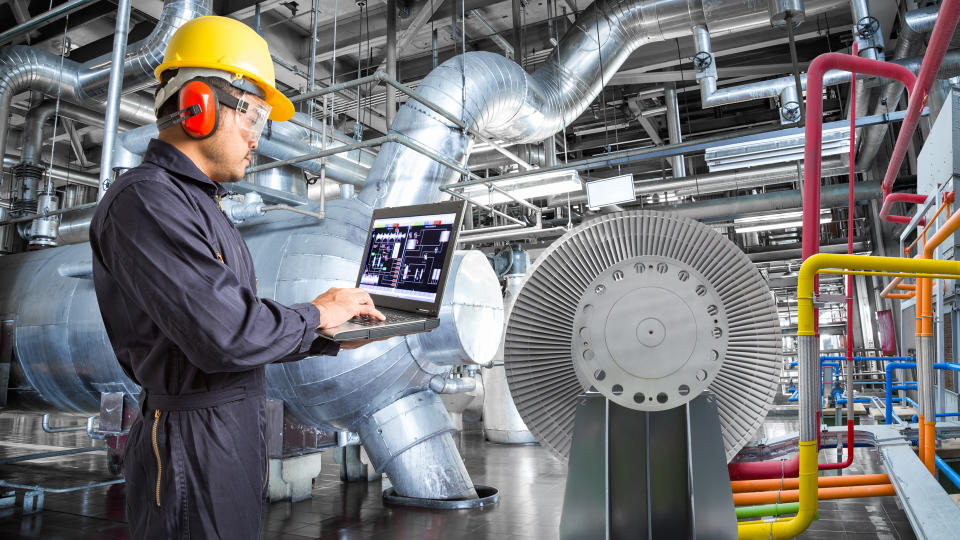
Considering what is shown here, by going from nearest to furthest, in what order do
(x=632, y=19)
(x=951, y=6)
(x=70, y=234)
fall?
(x=951, y=6)
(x=632, y=19)
(x=70, y=234)

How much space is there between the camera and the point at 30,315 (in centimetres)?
514

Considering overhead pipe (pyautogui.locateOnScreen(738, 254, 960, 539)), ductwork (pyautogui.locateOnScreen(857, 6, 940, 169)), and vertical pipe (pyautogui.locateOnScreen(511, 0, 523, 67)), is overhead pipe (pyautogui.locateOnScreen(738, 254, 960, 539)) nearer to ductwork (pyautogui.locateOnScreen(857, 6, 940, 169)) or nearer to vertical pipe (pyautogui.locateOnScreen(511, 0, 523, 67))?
ductwork (pyautogui.locateOnScreen(857, 6, 940, 169))

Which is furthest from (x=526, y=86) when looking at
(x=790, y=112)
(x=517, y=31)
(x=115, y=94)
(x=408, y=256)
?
(x=408, y=256)

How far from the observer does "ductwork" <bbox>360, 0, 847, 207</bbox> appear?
15.4 feet

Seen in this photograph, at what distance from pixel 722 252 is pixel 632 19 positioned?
5.28m

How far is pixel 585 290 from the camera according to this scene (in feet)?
4.62

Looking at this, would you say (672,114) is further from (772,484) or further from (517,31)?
(772,484)

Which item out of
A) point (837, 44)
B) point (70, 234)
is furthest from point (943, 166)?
point (70, 234)

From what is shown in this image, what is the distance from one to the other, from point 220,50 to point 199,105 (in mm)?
169

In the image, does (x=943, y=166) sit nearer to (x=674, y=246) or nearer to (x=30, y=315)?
(x=674, y=246)

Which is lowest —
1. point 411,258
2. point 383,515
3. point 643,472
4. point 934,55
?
point 383,515

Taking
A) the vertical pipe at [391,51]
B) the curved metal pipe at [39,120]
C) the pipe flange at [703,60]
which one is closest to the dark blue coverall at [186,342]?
the vertical pipe at [391,51]

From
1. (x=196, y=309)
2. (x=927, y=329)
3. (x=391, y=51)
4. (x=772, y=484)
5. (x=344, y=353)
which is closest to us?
(x=196, y=309)

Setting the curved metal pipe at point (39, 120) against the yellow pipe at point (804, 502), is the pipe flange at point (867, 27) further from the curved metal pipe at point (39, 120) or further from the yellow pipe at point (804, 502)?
the curved metal pipe at point (39, 120)
